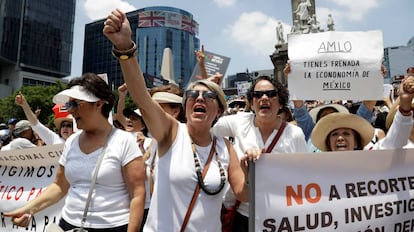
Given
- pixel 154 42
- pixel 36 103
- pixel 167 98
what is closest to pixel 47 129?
pixel 167 98

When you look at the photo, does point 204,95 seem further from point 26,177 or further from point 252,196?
point 26,177

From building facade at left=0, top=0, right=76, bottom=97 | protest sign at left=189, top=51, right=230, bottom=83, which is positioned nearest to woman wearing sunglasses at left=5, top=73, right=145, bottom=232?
protest sign at left=189, top=51, right=230, bottom=83

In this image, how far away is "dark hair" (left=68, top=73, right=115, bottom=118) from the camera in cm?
233

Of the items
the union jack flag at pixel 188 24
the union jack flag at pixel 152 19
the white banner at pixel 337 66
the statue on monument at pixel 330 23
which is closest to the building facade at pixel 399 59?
the statue on monument at pixel 330 23

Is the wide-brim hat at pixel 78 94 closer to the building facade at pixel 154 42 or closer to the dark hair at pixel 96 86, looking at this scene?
the dark hair at pixel 96 86

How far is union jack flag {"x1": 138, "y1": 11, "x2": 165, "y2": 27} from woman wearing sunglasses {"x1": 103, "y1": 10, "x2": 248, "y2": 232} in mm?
98035

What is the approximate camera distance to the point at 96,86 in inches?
92.5

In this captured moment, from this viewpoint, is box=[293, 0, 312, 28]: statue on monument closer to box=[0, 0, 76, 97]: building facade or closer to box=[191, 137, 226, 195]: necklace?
box=[191, 137, 226, 195]: necklace

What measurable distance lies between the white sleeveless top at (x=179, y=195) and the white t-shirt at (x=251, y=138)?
51 centimetres

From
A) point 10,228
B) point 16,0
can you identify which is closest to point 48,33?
point 16,0

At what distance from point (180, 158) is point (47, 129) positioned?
3244 mm

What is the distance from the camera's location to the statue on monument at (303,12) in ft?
70.6

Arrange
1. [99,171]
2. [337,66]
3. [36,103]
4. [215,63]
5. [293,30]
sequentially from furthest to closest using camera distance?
1. [36,103]
2. [293,30]
3. [215,63]
4. [337,66]
5. [99,171]

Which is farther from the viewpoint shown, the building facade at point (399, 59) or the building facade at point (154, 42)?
the building facade at point (154, 42)
